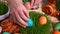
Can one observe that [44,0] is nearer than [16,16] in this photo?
No

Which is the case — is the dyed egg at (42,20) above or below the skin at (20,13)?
below

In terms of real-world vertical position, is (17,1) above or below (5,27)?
above

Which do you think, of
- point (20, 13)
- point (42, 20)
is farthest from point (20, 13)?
point (42, 20)

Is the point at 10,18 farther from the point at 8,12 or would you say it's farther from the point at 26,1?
the point at 26,1

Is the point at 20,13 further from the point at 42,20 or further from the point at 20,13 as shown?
the point at 42,20

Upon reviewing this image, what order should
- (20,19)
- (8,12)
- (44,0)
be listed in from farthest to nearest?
(44,0)
(8,12)
(20,19)

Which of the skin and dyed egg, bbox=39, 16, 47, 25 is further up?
the skin

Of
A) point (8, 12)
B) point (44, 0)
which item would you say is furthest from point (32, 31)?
point (44, 0)

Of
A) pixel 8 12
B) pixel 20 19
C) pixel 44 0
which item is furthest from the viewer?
pixel 44 0

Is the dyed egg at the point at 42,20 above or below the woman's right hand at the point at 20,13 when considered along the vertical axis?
below

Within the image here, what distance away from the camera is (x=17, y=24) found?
2.77 feet

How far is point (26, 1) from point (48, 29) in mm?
236

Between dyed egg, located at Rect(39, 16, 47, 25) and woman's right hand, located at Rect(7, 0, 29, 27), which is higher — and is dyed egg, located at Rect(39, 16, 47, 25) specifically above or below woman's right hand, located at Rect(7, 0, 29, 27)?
below

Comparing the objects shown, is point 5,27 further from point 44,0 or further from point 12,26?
point 44,0
